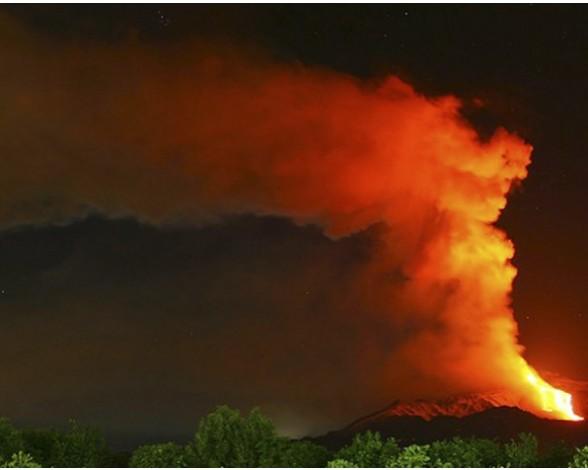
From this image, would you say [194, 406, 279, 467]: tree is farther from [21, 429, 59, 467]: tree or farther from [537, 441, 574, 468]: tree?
[537, 441, 574, 468]: tree

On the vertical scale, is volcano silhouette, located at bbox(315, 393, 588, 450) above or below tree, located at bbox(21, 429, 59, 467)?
above

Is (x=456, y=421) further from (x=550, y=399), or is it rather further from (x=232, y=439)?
(x=232, y=439)

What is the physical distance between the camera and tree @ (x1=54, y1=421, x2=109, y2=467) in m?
21.0

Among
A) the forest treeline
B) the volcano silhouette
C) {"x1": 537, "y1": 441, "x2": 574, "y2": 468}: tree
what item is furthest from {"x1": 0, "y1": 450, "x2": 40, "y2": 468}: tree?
the volcano silhouette

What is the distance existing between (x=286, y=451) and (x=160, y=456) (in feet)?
7.26

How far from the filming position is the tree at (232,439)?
19375mm

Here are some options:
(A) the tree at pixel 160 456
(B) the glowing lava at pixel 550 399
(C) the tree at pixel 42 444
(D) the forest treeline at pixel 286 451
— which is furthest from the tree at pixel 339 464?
(B) the glowing lava at pixel 550 399

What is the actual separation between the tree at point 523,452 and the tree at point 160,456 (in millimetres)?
5629

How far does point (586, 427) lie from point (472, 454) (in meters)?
11.2

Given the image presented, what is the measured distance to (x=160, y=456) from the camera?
19.5m

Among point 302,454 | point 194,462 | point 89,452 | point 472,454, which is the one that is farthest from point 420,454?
point 89,452

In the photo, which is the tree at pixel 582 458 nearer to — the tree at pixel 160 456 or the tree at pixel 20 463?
the tree at pixel 160 456

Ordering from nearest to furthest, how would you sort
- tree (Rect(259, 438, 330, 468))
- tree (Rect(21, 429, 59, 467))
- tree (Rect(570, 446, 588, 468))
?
tree (Rect(570, 446, 588, 468)), tree (Rect(259, 438, 330, 468)), tree (Rect(21, 429, 59, 467))

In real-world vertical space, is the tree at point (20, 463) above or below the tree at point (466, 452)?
below
